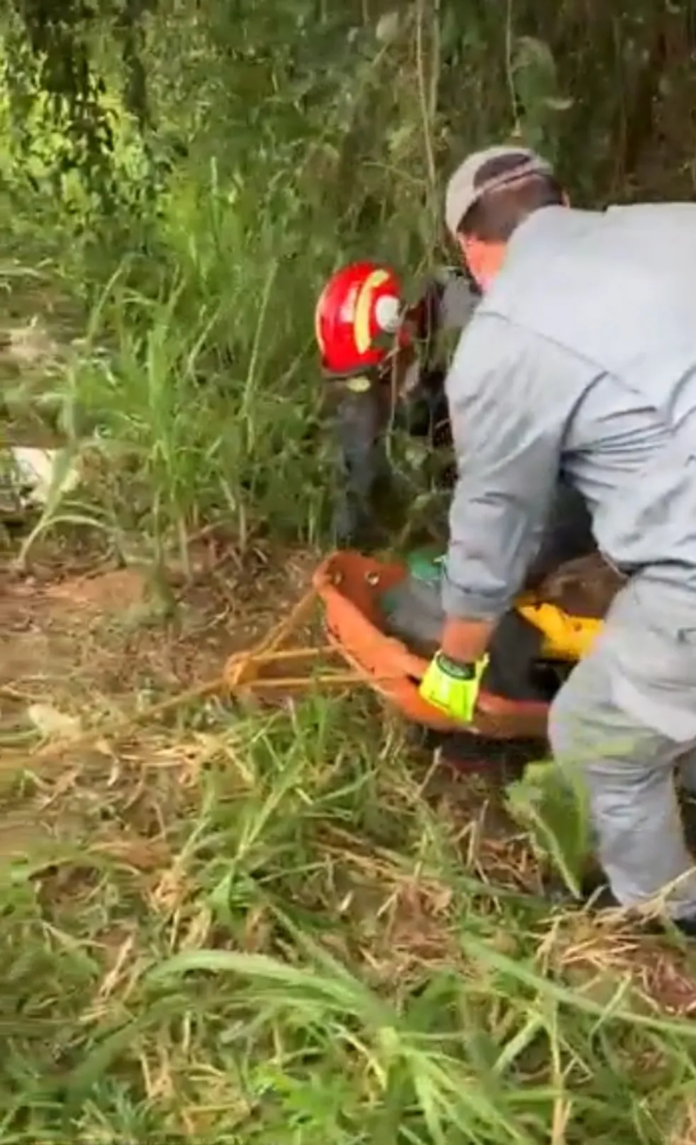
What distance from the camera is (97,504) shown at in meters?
3.71

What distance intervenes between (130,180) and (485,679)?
5.97 ft

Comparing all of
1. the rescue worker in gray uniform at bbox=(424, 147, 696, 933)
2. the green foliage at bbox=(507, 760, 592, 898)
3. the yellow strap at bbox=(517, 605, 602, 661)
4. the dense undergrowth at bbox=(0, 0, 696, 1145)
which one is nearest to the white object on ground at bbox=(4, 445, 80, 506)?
the dense undergrowth at bbox=(0, 0, 696, 1145)

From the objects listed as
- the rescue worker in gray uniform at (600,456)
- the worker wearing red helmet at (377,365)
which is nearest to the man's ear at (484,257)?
the rescue worker in gray uniform at (600,456)

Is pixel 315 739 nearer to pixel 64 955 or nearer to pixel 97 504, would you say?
pixel 64 955

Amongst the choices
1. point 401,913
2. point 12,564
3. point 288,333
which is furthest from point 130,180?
point 401,913

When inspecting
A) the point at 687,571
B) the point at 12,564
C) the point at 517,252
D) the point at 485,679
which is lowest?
the point at 12,564

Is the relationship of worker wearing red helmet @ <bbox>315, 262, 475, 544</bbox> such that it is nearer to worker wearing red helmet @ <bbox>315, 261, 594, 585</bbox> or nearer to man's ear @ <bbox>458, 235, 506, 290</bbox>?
worker wearing red helmet @ <bbox>315, 261, 594, 585</bbox>

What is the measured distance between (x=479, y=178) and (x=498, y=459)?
1.51ft

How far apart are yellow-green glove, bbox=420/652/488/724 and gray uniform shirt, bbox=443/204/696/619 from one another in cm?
23

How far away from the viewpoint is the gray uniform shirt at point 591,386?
247 cm

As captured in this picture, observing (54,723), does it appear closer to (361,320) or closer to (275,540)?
(275,540)

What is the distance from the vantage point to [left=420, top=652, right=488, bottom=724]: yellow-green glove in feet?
9.16

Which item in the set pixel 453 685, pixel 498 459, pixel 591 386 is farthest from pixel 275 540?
pixel 591 386

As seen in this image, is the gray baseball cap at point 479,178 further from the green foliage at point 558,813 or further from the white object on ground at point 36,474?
the white object on ground at point 36,474
